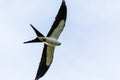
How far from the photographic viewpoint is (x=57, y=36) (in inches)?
1903

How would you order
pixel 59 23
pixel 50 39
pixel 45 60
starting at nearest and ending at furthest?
pixel 50 39, pixel 59 23, pixel 45 60

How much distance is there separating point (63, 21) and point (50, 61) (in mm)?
4754

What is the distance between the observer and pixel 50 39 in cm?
4734

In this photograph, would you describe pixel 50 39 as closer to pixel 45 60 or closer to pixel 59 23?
pixel 59 23

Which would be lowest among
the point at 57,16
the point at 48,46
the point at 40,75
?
the point at 40,75

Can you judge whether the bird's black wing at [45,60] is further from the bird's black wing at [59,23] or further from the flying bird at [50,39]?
the bird's black wing at [59,23]

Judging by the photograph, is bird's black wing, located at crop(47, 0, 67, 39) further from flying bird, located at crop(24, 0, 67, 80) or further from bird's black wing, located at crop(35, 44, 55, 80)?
bird's black wing, located at crop(35, 44, 55, 80)

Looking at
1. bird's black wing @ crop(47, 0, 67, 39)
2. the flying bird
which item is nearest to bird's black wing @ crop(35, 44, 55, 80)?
the flying bird

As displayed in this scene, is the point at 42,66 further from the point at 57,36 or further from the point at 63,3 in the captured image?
the point at 63,3

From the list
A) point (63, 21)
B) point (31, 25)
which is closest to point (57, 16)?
point (63, 21)

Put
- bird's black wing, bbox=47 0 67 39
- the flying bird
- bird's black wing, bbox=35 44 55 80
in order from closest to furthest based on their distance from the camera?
1. the flying bird
2. bird's black wing, bbox=47 0 67 39
3. bird's black wing, bbox=35 44 55 80

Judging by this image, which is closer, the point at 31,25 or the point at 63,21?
the point at 31,25

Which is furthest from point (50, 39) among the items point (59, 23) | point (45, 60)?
point (45, 60)

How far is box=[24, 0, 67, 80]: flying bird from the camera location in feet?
154
